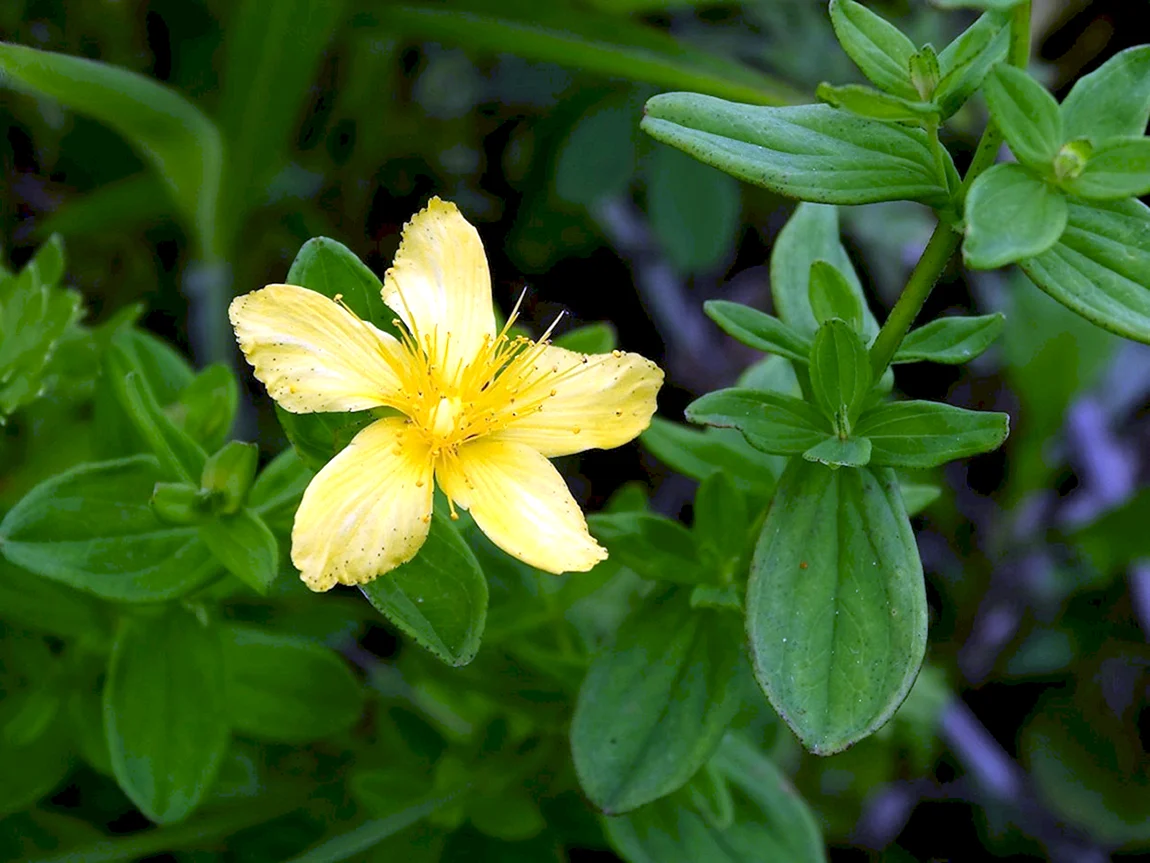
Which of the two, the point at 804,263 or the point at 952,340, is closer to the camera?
the point at 952,340

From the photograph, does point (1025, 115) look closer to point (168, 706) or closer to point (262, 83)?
point (168, 706)

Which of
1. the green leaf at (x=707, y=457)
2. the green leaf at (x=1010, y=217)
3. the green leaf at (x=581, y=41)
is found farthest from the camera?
the green leaf at (x=581, y=41)

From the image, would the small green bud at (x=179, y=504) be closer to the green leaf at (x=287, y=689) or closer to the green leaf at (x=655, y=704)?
the green leaf at (x=287, y=689)

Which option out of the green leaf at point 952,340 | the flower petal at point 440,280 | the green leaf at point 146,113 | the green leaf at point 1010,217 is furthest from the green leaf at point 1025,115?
the green leaf at point 146,113

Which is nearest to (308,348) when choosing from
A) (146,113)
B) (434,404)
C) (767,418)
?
(434,404)

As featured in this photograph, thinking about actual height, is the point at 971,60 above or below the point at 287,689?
above

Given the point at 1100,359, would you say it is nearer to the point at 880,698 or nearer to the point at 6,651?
the point at 880,698
